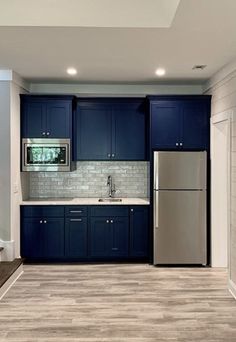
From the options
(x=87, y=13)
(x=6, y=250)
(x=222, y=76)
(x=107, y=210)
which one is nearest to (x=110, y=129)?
(x=107, y=210)

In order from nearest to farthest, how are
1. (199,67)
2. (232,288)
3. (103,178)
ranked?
(232,288) → (199,67) → (103,178)

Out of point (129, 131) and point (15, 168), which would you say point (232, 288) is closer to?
point (129, 131)

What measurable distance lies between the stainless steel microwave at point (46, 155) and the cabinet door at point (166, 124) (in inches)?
51.2

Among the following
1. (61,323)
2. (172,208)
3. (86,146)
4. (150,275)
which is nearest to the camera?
(61,323)

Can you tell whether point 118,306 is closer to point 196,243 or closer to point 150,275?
point 150,275

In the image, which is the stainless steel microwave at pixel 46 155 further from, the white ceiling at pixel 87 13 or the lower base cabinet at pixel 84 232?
the white ceiling at pixel 87 13

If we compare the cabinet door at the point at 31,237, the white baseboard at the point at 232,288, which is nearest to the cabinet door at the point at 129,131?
the cabinet door at the point at 31,237

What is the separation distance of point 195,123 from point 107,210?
1.80 meters

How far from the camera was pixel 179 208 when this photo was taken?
5.50 meters

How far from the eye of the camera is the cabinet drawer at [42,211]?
5.62 m

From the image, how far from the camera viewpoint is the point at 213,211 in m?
5.54

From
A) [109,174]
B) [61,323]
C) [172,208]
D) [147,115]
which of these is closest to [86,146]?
[109,174]

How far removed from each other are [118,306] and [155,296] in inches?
20.0

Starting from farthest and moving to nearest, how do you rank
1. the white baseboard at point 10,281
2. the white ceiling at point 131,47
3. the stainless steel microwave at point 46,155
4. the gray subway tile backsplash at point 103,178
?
the gray subway tile backsplash at point 103,178 < the stainless steel microwave at point 46,155 < the white baseboard at point 10,281 < the white ceiling at point 131,47
